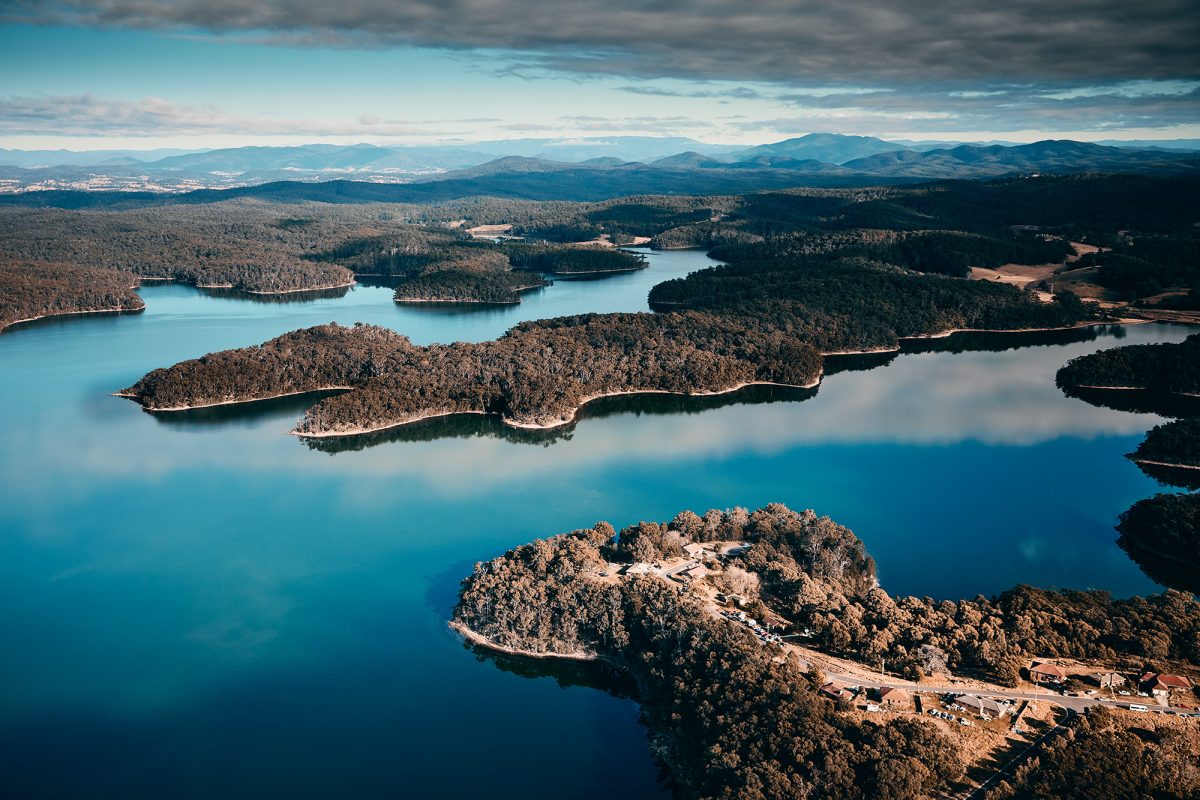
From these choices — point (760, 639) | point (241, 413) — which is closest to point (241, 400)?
point (241, 413)

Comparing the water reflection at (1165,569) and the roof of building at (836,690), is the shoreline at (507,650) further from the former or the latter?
the water reflection at (1165,569)

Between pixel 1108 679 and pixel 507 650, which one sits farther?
pixel 507 650

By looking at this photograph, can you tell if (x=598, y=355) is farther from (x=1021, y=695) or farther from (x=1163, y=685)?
(x=1163, y=685)

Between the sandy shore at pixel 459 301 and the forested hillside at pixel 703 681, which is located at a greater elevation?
the sandy shore at pixel 459 301

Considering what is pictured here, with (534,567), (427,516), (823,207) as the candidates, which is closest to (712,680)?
(534,567)

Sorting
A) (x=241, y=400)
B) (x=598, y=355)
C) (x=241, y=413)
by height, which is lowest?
(x=241, y=413)

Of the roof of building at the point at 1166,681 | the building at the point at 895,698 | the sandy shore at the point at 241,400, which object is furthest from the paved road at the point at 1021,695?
the sandy shore at the point at 241,400

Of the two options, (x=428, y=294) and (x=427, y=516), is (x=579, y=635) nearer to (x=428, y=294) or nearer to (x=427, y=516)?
(x=427, y=516)
